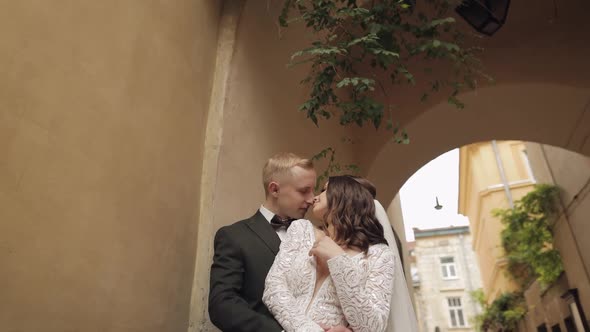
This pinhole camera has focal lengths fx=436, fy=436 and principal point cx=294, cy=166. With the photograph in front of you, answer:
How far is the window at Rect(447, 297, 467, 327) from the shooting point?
27.0 meters

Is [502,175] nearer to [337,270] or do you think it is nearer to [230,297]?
[337,270]

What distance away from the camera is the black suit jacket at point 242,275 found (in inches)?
64.5

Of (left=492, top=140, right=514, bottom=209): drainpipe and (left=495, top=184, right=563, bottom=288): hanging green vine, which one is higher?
(left=492, top=140, right=514, bottom=209): drainpipe

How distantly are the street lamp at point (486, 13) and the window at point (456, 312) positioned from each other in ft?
88.2

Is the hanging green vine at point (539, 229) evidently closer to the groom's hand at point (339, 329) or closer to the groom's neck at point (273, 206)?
the groom's neck at point (273, 206)

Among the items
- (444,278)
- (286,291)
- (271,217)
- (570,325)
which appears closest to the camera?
(286,291)

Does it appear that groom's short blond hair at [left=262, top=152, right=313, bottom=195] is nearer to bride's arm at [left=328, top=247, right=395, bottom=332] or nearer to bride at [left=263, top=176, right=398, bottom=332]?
bride at [left=263, top=176, right=398, bottom=332]

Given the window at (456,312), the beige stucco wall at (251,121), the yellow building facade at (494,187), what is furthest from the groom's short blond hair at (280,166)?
the window at (456,312)

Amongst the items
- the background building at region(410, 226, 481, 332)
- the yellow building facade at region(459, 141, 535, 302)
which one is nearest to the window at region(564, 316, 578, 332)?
the yellow building facade at region(459, 141, 535, 302)

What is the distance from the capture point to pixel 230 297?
170 centimetres

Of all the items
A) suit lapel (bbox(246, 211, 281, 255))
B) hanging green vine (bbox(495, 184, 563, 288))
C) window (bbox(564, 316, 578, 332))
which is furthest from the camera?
hanging green vine (bbox(495, 184, 563, 288))

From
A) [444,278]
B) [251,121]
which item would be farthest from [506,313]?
[444,278]

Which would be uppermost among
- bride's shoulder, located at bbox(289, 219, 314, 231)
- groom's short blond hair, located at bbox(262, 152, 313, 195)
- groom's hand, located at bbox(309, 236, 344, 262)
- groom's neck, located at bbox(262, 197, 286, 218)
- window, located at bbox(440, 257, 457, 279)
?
window, located at bbox(440, 257, 457, 279)

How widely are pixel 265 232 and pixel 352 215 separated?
1.42ft
